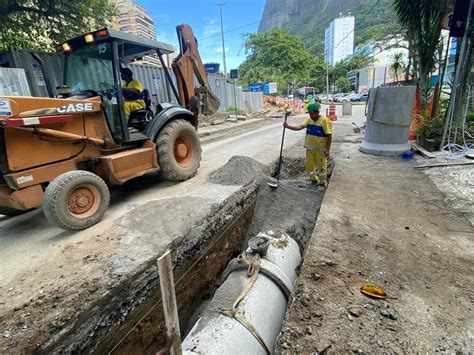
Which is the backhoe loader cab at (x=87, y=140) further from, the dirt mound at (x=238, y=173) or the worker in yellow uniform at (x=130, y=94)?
the dirt mound at (x=238, y=173)

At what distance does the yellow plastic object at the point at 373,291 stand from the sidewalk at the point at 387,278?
0.13 feet

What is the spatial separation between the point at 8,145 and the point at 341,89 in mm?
65961

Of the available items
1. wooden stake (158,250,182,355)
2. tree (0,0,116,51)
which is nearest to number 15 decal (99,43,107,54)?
wooden stake (158,250,182,355)

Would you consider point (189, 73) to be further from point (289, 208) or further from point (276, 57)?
point (276, 57)

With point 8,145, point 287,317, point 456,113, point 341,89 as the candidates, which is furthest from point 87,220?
point 341,89

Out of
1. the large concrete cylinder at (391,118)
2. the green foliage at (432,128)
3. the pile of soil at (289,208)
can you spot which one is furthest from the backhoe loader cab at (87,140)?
the green foliage at (432,128)

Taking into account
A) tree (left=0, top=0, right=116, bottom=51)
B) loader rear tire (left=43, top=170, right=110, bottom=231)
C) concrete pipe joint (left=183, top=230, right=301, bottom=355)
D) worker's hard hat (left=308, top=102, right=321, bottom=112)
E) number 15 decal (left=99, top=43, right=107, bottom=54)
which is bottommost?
concrete pipe joint (left=183, top=230, right=301, bottom=355)

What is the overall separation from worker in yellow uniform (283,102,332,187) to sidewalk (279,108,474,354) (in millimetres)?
1150

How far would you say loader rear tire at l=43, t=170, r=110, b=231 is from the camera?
3328mm

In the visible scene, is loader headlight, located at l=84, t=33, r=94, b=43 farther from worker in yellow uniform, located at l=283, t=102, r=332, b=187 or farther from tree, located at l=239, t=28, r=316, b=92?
tree, located at l=239, t=28, r=316, b=92

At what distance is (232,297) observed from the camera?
7.59 feet

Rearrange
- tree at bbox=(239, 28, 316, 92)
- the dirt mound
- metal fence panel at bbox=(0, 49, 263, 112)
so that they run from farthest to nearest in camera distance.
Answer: tree at bbox=(239, 28, 316, 92)
metal fence panel at bbox=(0, 49, 263, 112)
the dirt mound

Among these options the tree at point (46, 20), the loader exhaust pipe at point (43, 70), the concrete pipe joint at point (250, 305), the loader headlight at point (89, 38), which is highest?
the tree at point (46, 20)

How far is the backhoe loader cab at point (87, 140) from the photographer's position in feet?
11.0
